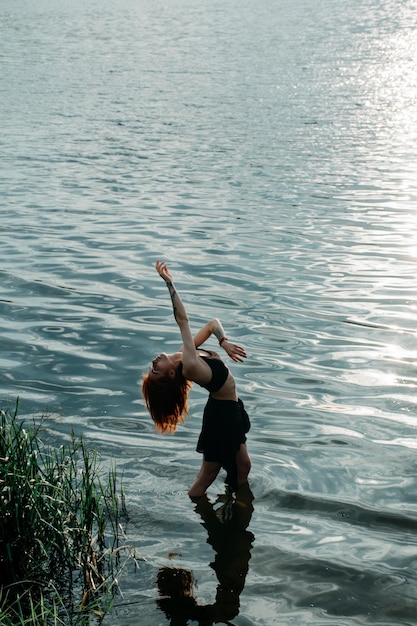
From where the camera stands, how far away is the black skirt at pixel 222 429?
7.84 m

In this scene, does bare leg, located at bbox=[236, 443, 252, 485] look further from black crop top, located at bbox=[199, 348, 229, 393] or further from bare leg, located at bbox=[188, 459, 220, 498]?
black crop top, located at bbox=[199, 348, 229, 393]

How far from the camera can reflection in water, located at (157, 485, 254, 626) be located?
6.58 m

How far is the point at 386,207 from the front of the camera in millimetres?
20938

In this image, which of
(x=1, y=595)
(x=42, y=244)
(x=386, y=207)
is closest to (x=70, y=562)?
(x=1, y=595)

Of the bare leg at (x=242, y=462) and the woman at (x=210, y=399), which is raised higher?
the woman at (x=210, y=399)

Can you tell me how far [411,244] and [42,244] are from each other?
7.15 m

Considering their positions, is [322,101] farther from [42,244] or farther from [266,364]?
[266,364]

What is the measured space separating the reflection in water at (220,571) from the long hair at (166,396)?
0.90m

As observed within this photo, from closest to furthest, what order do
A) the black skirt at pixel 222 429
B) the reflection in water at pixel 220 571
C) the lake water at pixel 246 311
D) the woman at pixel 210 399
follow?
the reflection in water at pixel 220 571 → the lake water at pixel 246 311 → the woman at pixel 210 399 → the black skirt at pixel 222 429

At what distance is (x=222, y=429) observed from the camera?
786cm

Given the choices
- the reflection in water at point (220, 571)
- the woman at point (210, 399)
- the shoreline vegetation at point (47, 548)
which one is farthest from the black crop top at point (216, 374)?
the shoreline vegetation at point (47, 548)

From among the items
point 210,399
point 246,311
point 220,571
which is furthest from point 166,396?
point 246,311

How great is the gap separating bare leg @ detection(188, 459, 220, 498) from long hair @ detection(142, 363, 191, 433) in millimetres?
507

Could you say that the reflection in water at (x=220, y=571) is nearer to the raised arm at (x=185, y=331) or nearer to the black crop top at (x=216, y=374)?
the black crop top at (x=216, y=374)
